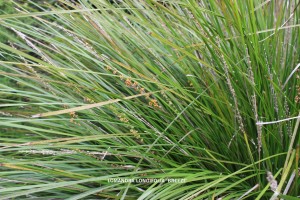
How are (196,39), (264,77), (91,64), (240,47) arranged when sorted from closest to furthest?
(264,77), (240,47), (196,39), (91,64)

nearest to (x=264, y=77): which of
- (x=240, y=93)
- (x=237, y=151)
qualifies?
(x=240, y=93)

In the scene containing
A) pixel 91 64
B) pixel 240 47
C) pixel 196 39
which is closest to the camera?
pixel 240 47

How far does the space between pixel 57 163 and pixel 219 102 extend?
0.57 meters

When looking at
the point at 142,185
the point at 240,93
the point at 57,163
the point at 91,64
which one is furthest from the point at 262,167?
the point at 91,64

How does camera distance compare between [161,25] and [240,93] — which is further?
[161,25]

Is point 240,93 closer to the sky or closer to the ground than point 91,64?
closer to the ground

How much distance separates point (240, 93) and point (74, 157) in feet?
1.98

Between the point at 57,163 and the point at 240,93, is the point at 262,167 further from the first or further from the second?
the point at 57,163

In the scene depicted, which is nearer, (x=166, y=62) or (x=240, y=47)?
(x=240, y=47)

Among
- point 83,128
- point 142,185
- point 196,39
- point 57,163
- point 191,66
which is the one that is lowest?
point 142,185

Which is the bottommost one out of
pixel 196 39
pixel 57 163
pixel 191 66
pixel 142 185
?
pixel 142 185

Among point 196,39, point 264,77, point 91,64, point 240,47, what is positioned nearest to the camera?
point 264,77

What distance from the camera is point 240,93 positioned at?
134cm

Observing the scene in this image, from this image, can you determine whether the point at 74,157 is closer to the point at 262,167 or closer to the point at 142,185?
the point at 142,185
